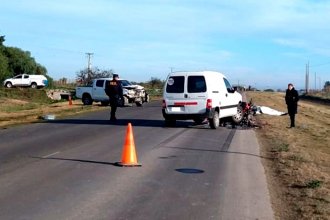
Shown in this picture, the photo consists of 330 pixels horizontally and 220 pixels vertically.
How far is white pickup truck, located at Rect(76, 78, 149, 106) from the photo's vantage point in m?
38.2

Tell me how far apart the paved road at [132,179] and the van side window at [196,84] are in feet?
10.9

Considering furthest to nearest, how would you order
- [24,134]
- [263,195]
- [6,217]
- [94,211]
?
1. [24,134]
2. [263,195]
3. [94,211]
4. [6,217]

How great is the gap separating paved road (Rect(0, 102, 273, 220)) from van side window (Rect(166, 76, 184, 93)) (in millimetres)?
3569

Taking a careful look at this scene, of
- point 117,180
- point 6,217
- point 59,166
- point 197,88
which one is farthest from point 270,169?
point 197,88

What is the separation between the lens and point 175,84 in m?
20.4

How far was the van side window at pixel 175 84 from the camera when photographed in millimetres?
20250

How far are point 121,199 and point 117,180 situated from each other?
1483mm

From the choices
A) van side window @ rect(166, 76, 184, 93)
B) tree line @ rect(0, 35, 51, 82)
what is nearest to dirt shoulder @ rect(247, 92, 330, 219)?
van side window @ rect(166, 76, 184, 93)

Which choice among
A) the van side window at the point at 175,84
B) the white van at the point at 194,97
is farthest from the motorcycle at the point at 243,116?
the van side window at the point at 175,84

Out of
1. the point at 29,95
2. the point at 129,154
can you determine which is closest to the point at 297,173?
the point at 129,154

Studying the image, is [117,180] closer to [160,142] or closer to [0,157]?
[0,157]

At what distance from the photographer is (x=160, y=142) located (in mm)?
15547

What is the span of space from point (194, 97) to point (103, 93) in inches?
778

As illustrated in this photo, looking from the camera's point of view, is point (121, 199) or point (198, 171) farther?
point (198, 171)
